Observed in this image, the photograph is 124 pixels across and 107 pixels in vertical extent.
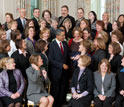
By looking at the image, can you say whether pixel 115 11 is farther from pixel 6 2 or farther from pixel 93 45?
pixel 93 45

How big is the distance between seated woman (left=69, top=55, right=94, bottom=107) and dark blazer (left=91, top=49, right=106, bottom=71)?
1.31ft

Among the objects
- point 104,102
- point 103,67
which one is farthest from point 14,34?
point 104,102

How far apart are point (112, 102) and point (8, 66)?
213 centimetres

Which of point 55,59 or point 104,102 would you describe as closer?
point 104,102

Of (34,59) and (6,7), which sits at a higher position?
(6,7)

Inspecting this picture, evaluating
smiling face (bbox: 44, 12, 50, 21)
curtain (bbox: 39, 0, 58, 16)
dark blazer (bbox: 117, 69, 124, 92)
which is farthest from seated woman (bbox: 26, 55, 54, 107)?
curtain (bbox: 39, 0, 58, 16)

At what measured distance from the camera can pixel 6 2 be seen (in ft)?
35.1

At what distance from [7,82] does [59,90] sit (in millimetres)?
1250

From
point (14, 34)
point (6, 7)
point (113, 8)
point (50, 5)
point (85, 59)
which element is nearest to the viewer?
point (85, 59)

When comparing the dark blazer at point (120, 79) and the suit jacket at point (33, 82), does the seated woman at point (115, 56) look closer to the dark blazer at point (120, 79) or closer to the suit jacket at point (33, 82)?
the dark blazer at point (120, 79)

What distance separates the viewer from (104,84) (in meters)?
5.64

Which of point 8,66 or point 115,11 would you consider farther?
point 115,11

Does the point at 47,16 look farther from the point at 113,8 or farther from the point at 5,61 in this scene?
the point at 113,8

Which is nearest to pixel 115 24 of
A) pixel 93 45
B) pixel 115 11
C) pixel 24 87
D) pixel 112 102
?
pixel 93 45
